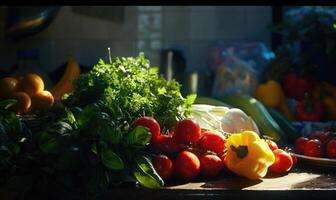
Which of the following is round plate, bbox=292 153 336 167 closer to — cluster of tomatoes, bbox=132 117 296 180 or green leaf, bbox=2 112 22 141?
cluster of tomatoes, bbox=132 117 296 180

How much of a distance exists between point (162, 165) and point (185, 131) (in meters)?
0.20

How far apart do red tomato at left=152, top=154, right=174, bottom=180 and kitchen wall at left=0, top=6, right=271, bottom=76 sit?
3.00 metres

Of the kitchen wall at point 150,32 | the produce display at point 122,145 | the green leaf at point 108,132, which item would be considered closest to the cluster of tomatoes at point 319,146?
the produce display at point 122,145

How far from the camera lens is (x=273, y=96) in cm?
434

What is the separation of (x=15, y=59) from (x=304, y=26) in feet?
8.71

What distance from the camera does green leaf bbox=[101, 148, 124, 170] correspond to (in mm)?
2121

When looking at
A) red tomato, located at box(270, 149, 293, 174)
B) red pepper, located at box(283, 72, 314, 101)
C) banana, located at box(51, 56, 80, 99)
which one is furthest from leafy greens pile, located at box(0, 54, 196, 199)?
red pepper, located at box(283, 72, 314, 101)

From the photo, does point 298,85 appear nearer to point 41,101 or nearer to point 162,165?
point 41,101

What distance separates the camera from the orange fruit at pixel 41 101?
304 cm

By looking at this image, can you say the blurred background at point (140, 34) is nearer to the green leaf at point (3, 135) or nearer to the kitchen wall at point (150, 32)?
the kitchen wall at point (150, 32)

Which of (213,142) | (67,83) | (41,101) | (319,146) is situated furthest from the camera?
(67,83)

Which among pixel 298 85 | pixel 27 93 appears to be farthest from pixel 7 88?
pixel 298 85
